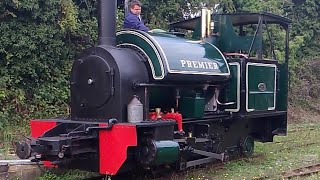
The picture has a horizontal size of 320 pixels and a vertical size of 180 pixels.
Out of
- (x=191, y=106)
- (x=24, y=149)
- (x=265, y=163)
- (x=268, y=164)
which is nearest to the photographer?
(x=24, y=149)

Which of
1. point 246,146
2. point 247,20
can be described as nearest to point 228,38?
point 247,20

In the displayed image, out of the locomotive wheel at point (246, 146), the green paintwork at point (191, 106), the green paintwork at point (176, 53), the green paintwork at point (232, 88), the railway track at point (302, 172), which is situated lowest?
the railway track at point (302, 172)

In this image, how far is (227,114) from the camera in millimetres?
8711

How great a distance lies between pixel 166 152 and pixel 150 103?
1.12 m

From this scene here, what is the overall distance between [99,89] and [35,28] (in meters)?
4.36

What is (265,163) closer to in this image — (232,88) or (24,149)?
(232,88)

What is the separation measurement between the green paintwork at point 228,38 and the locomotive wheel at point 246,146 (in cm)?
170

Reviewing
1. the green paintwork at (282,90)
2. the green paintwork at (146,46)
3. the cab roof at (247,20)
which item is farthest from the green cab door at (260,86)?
the green paintwork at (146,46)

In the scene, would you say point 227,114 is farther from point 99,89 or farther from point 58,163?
point 58,163

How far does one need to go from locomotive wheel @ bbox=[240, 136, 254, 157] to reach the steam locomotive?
30 centimetres

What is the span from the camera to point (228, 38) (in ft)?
30.9

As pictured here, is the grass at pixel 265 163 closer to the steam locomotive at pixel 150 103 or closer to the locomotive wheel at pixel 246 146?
the locomotive wheel at pixel 246 146

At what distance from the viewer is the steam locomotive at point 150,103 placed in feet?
21.2

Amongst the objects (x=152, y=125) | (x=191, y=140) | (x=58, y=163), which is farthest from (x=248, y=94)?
(x=58, y=163)
